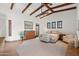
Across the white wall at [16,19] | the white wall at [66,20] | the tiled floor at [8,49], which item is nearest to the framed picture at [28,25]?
the white wall at [16,19]

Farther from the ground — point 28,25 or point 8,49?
point 28,25

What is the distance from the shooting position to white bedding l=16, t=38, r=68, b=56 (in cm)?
207

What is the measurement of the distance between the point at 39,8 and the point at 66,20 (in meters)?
0.51

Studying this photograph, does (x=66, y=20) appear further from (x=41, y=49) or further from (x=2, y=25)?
(x=2, y=25)

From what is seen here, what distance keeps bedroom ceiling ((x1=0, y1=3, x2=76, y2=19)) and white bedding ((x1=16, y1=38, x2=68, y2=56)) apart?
0.49m

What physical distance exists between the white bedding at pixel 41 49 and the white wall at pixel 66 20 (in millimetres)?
246

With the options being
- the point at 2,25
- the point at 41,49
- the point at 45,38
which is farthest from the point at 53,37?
the point at 2,25

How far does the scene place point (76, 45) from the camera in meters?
2.11

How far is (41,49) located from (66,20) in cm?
66

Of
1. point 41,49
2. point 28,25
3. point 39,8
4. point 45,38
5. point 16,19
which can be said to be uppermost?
point 39,8

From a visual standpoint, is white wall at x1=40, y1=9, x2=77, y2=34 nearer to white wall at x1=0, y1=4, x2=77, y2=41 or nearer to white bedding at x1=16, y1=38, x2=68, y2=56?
white wall at x1=0, y1=4, x2=77, y2=41

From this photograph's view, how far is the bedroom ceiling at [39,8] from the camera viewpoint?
2.06 m

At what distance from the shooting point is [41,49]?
2.08 meters

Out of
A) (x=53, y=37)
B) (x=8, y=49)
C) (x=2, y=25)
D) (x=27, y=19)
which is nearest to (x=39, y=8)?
(x=27, y=19)
